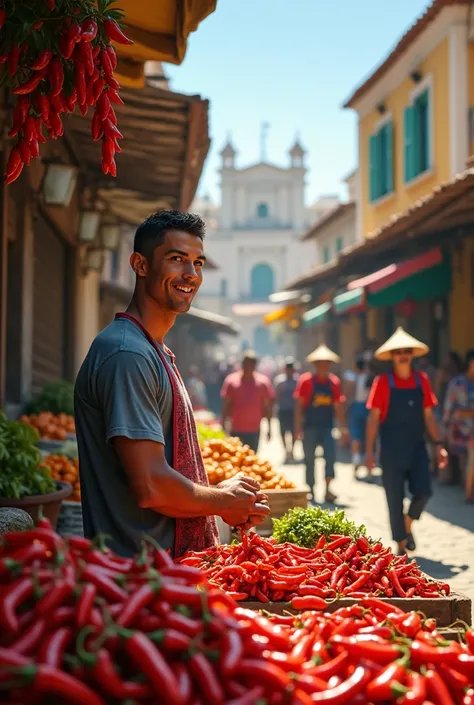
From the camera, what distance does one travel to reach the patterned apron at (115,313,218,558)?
10.0ft

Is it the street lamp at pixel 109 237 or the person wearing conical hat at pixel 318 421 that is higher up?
the street lamp at pixel 109 237

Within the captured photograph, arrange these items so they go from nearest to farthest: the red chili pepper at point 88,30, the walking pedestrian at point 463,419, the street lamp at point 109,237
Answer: the red chili pepper at point 88,30 → the walking pedestrian at point 463,419 → the street lamp at point 109,237

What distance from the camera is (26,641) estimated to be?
192 centimetres

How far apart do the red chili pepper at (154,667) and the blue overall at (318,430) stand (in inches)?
372

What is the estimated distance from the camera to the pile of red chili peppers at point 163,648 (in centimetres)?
189

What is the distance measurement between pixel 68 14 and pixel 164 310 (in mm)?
1027

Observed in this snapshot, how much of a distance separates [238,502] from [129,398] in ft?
1.83

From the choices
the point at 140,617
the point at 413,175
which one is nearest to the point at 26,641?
the point at 140,617

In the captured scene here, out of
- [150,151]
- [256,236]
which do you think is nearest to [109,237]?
[150,151]

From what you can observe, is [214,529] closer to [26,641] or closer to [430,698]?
[430,698]

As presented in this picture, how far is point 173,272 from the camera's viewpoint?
3.11 m

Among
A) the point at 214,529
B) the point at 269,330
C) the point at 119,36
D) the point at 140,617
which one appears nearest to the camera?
the point at 140,617

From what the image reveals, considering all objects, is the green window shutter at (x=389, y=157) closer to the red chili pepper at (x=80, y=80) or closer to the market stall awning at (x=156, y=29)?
the market stall awning at (x=156, y=29)

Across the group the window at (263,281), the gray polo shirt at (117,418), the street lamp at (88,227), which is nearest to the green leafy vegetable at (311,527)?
the gray polo shirt at (117,418)
